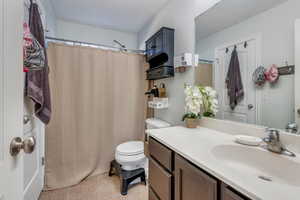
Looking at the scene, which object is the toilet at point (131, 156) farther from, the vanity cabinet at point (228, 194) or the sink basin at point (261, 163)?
the vanity cabinet at point (228, 194)

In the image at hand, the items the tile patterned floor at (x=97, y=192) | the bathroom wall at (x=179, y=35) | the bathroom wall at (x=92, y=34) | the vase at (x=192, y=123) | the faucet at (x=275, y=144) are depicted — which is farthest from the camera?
the bathroom wall at (x=92, y=34)

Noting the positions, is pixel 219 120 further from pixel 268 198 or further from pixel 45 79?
pixel 45 79

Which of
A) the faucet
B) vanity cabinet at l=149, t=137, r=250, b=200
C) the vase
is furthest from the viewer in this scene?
the vase

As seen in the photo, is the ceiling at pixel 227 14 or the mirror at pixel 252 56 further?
the ceiling at pixel 227 14

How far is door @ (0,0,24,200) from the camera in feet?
1.44

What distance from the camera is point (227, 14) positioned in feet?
3.80

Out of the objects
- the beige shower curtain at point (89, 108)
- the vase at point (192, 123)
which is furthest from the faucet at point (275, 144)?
the beige shower curtain at point (89, 108)

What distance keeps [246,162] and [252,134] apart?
24cm

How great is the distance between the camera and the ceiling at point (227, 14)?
965 millimetres

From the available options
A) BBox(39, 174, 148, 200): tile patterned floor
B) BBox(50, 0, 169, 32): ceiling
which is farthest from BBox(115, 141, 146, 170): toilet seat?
BBox(50, 0, 169, 32): ceiling

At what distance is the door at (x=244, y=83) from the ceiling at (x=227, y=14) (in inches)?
7.2

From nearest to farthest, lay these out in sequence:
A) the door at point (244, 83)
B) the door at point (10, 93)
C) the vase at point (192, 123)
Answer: the door at point (10, 93)
the door at point (244, 83)
the vase at point (192, 123)

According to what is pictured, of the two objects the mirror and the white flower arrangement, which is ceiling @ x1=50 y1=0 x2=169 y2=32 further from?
the white flower arrangement

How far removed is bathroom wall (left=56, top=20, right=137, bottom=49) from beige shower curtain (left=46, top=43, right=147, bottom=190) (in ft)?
2.94
